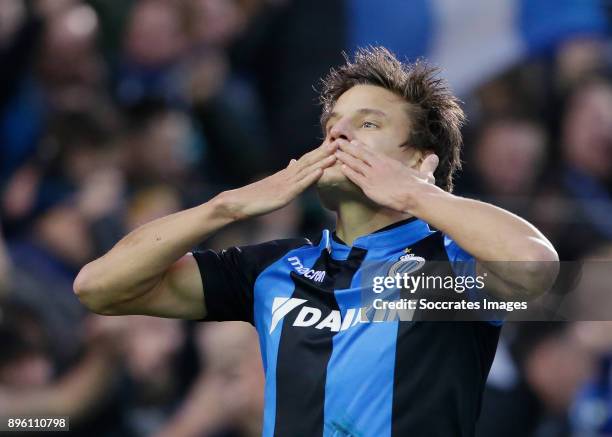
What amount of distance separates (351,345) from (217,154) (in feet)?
13.5

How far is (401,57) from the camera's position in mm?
7707

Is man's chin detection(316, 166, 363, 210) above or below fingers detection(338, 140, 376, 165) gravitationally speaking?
below

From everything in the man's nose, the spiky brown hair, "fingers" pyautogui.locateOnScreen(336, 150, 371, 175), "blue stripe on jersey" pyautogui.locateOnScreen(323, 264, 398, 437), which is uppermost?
the spiky brown hair

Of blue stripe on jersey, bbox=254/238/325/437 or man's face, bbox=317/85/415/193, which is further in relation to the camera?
man's face, bbox=317/85/415/193

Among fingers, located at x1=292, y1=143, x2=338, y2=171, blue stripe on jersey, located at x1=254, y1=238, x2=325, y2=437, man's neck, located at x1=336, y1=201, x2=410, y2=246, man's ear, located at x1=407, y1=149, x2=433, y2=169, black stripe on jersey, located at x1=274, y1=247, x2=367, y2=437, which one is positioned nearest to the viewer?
black stripe on jersey, located at x1=274, y1=247, x2=367, y2=437

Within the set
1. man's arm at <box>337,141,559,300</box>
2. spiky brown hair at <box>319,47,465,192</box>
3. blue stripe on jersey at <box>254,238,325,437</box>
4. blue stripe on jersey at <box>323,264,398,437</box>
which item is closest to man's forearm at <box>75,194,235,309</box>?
blue stripe on jersey at <box>254,238,325,437</box>

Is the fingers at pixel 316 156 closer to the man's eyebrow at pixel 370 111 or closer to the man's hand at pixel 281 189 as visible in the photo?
the man's hand at pixel 281 189

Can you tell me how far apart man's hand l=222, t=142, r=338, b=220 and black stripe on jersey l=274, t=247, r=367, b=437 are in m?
0.29

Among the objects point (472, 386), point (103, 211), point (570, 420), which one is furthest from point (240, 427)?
point (472, 386)

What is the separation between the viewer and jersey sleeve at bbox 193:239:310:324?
12.6 feet

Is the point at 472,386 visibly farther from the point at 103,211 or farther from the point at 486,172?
the point at 486,172

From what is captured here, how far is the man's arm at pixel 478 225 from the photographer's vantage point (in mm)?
3375

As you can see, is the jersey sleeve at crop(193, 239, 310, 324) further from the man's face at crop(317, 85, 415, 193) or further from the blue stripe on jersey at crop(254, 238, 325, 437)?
the man's face at crop(317, 85, 415, 193)

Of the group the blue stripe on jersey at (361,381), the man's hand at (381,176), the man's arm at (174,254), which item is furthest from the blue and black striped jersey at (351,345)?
the man's hand at (381,176)
